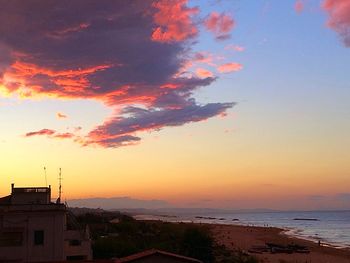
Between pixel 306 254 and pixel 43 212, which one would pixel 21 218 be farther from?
Answer: pixel 306 254

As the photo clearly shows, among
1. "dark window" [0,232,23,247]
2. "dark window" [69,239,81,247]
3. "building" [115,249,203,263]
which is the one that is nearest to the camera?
"building" [115,249,203,263]

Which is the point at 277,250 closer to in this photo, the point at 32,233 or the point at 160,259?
the point at 32,233

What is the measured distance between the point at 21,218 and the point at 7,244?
1995mm

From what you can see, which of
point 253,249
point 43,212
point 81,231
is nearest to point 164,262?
point 43,212

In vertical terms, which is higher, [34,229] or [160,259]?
[34,229]

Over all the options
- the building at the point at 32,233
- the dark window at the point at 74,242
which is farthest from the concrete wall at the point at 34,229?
the dark window at the point at 74,242

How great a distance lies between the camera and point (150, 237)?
241 ft

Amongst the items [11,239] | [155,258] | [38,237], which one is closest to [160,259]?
[155,258]

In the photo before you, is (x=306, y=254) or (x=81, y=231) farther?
(x=306, y=254)

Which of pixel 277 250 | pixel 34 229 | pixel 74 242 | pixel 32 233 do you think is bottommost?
pixel 277 250

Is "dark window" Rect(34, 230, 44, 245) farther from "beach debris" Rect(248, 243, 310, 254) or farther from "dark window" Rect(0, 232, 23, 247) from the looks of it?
"beach debris" Rect(248, 243, 310, 254)

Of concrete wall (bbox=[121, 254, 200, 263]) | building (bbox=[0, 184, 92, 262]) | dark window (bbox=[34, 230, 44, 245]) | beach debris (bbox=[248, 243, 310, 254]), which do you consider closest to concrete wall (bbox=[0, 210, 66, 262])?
building (bbox=[0, 184, 92, 262])

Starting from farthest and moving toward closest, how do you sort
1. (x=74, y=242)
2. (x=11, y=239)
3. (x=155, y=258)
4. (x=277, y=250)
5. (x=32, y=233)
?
(x=277, y=250)
(x=74, y=242)
(x=32, y=233)
(x=11, y=239)
(x=155, y=258)

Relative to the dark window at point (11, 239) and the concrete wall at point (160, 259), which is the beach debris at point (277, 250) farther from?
the concrete wall at point (160, 259)
